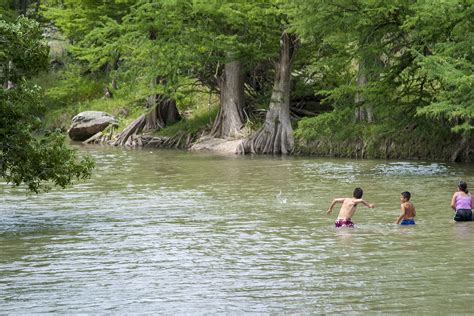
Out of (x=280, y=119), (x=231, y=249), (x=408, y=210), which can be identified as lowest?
(x=231, y=249)

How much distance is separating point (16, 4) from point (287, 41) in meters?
33.4

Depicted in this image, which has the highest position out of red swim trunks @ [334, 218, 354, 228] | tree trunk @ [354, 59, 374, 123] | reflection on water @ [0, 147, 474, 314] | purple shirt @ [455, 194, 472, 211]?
tree trunk @ [354, 59, 374, 123]

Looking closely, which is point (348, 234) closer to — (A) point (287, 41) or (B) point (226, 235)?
(B) point (226, 235)

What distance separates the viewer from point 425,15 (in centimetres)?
2844

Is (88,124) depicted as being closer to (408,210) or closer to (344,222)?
(344,222)

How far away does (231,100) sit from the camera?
45594 mm

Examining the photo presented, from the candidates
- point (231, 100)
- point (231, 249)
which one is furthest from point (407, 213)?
point (231, 100)

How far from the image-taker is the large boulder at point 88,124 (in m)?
55.0

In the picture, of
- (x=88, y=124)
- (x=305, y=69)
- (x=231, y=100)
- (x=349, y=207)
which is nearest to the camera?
(x=349, y=207)

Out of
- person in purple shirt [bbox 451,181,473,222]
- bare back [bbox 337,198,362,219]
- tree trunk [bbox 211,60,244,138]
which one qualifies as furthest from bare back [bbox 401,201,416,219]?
tree trunk [bbox 211,60,244,138]

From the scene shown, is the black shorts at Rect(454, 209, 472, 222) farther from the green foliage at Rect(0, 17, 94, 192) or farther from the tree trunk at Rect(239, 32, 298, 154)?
the tree trunk at Rect(239, 32, 298, 154)

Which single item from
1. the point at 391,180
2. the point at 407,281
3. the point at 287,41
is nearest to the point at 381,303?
the point at 407,281

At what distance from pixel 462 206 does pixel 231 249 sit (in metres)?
5.43

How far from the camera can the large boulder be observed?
180 feet
